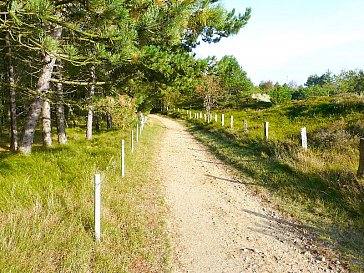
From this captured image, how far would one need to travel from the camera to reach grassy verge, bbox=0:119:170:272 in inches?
134

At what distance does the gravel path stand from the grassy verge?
0.36m

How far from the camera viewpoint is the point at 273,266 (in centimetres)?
372

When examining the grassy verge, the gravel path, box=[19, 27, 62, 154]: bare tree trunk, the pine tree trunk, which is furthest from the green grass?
the pine tree trunk

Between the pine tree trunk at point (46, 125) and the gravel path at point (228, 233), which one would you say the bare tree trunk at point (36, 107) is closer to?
the pine tree trunk at point (46, 125)

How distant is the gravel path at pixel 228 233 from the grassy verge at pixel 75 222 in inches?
14.2

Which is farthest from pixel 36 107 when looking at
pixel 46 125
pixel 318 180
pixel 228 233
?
pixel 318 180

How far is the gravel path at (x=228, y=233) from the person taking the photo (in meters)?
3.77

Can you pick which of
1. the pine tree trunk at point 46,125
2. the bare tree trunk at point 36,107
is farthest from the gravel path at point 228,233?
the pine tree trunk at point 46,125

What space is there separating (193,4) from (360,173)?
207 inches

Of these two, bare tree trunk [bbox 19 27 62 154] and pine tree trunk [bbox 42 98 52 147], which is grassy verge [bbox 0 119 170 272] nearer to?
bare tree trunk [bbox 19 27 62 154]

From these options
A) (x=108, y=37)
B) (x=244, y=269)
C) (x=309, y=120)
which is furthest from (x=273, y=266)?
(x=309, y=120)

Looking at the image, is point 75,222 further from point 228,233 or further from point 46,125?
point 46,125

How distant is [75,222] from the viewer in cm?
430

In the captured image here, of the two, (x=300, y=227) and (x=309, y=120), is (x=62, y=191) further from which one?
(x=309, y=120)
